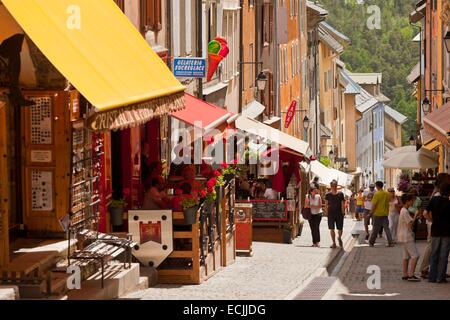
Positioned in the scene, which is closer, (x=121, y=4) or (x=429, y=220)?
(x=429, y=220)

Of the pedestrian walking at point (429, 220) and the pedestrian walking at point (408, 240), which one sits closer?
the pedestrian walking at point (429, 220)

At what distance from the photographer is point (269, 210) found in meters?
31.1

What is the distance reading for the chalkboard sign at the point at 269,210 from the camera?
31.0 m

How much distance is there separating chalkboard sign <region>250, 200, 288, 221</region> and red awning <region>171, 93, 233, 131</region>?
6975 mm


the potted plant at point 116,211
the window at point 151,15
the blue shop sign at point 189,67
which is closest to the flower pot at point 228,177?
the blue shop sign at point 189,67

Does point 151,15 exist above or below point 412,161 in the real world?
above

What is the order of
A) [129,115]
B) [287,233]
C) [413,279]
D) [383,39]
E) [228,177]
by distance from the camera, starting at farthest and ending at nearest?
[383,39], [287,233], [228,177], [413,279], [129,115]

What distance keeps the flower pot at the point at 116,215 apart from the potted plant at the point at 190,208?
100 centimetres

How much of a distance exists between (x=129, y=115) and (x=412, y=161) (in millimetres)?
25550

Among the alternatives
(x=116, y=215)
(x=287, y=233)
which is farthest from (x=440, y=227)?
(x=287, y=233)

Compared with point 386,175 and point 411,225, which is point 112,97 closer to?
point 411,225

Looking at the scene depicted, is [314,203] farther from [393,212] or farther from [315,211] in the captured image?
[393,212]

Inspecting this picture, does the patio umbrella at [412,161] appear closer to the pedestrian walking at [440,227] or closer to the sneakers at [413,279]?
the sneakers at [413,279]
